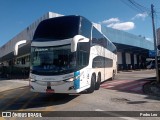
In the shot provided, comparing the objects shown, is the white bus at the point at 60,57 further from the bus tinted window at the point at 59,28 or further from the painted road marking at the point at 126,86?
the painted road marking at the point at 126,86

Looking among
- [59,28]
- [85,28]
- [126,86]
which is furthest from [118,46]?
[59,28]

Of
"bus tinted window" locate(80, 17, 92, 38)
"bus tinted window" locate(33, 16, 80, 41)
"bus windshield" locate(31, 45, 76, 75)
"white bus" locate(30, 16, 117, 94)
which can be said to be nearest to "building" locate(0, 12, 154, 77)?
"bus tinted window" locate(80, 17, 92, 38)

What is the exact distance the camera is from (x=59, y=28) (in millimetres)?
11422

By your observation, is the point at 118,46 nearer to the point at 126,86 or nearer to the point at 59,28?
the point at 126,86

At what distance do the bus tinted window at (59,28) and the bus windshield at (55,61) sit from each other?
2.04 feet

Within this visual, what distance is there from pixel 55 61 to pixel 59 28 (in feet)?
5.76

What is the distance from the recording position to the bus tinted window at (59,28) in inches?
436

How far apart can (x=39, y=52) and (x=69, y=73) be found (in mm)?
1802

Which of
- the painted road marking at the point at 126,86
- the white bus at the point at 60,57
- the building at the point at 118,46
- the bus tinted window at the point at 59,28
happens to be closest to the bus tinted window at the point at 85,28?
the white bus at the point at 60,57

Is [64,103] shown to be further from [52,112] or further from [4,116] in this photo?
[4,116]

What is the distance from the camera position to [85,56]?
11883 mm

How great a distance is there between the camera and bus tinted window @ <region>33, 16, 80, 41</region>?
11.1 meters

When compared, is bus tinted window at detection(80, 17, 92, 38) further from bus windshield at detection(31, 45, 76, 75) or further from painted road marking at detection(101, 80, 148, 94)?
painted road marking at detection(101, 80, 148, 94)

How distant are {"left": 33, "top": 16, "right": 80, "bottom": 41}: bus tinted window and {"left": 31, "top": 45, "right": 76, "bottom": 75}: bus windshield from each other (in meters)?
0.62
